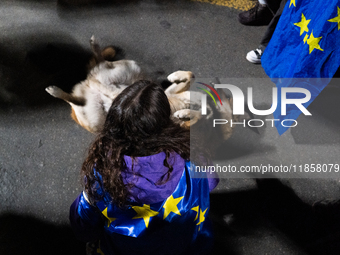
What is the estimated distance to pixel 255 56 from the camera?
120 inches

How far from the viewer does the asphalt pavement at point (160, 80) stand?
236 cm

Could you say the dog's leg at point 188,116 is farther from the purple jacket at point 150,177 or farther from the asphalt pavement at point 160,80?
the purple jacket at point 150,177

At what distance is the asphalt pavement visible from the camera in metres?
2.36

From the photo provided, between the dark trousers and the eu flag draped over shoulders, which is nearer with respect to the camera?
the eu flag draped over shoulders

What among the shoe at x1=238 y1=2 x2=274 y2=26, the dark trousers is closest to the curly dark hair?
the dark trousers

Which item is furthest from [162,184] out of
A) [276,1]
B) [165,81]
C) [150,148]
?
[276,1]

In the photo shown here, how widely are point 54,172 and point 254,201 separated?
1985 millimetres

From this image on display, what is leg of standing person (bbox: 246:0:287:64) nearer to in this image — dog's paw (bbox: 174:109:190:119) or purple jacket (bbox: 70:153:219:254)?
dog's paw (bbox: 174:109:190:119)

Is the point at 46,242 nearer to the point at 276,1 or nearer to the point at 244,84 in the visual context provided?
the point at 244,84

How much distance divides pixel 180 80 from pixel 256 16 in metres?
1.56

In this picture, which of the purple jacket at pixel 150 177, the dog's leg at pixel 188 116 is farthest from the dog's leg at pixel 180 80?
the purple jacket at pixel 150 177

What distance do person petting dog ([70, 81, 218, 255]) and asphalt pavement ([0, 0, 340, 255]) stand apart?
43.6 inches

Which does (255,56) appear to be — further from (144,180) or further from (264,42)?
(144,180)

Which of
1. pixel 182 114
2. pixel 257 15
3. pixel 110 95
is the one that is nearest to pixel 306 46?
pixel 182 114
